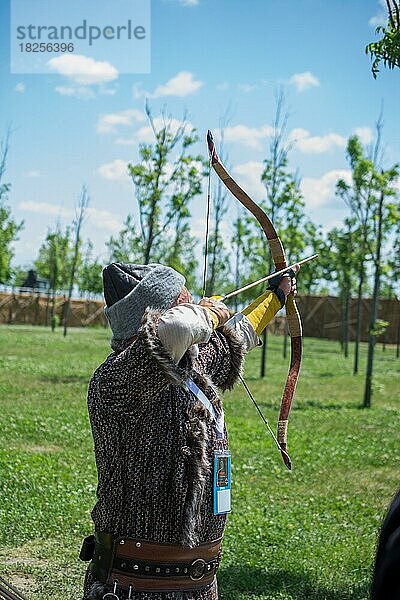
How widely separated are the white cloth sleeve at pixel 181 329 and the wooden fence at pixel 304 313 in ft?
120

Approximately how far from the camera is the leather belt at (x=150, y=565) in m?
2.43

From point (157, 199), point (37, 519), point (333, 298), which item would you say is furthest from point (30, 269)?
point (37, 519)

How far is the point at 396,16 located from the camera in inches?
195

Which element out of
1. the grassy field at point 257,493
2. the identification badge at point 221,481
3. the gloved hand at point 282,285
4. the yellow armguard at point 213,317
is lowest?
the grassy field at point 257,493

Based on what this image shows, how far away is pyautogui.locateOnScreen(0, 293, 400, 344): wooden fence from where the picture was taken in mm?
40656

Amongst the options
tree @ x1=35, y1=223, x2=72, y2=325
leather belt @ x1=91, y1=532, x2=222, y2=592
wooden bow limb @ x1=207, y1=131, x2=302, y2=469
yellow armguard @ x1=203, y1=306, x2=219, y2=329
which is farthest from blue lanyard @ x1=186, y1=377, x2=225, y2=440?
tree @ x1=35, y1=223, x2=72, y2=325

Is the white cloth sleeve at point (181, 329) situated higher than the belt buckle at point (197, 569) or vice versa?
the white cloth sleeve at point (181, 329)

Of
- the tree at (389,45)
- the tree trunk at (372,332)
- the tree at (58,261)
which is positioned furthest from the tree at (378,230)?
the tree at (58,261)

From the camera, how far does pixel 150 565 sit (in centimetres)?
243

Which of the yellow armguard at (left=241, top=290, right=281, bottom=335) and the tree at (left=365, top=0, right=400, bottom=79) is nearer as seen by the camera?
the yellow armguard at (left=241, top=290, right=281, bottom=335)

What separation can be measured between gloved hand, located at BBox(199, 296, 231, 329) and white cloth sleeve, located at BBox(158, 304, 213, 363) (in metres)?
0.15

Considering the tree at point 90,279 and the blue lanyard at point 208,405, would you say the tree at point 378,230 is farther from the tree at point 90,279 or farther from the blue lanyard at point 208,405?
the tree at point 90,279

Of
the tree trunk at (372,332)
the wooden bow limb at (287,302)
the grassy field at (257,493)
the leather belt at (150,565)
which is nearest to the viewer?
the leather belt at (150,565)

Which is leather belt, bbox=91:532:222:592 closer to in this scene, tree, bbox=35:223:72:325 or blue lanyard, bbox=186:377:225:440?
blue lanyard, bbox=186:377:225:440
